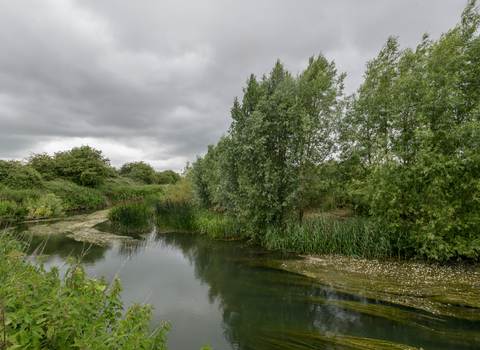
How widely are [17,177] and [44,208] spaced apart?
23.0 feet

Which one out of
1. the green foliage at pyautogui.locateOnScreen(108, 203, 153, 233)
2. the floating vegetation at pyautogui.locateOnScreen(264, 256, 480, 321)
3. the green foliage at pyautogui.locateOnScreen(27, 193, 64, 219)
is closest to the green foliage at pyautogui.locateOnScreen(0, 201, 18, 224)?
the green foliage at pyautogui.locateOnScreen(27, 193, 64, 219)

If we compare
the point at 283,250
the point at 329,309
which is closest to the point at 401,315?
the point at 329,309

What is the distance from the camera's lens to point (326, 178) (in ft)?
30.7

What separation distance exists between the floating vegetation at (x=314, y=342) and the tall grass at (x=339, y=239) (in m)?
4.59

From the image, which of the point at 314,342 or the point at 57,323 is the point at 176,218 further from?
the point at 57,323

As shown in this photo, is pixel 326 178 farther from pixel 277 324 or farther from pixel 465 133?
pixel 277 324

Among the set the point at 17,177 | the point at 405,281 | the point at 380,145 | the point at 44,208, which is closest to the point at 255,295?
the point at 405,281

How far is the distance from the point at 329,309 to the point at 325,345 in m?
1.24

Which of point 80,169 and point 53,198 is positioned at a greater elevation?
point 80,169

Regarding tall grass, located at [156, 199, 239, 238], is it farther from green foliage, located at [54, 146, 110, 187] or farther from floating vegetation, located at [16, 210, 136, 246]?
green foliage, located at [54, 146, 110, 187]

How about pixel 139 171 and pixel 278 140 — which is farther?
pixel 139 171

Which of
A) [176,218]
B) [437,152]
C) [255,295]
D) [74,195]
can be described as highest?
[437,152]

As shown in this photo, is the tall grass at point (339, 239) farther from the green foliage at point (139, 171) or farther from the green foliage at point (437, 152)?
the green foliage at point (139, 171)

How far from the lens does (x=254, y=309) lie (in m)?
4.91
